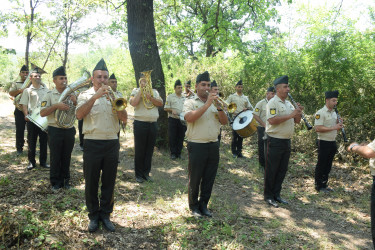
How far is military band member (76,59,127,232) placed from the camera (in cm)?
373

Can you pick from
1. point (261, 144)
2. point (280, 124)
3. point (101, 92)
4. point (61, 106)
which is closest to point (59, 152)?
point (61, 106)

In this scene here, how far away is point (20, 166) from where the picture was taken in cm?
648

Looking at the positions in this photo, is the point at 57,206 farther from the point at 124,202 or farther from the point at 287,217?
the point at 287,217

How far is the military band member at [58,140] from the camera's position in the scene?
16.5ft

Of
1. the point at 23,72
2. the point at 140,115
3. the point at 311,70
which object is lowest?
the point at 140,115

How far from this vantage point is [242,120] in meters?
6.99

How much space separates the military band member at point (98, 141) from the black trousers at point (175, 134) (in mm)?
4362

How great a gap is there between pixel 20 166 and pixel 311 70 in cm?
879

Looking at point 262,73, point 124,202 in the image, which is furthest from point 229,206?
point 262,73

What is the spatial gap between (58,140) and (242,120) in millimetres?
4091

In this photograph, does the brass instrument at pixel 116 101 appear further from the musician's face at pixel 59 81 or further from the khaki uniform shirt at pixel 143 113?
the khaki uniform shirt at pixel 143 113

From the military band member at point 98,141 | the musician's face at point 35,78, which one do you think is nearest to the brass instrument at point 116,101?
the military band member at point 98,141

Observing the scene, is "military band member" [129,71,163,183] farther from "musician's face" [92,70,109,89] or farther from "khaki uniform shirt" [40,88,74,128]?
"musician's face" [92,70,109,89]

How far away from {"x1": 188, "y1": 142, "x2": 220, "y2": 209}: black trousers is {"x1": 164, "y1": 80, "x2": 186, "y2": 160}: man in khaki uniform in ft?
12.0
